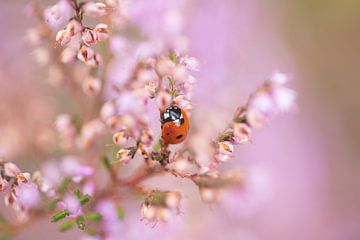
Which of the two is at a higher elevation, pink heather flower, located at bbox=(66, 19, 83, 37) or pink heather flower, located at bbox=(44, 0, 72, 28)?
pink heather flower, located at bbox=(44, 0, 72, 28)

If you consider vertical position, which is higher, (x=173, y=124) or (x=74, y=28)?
(x=74, y=28)

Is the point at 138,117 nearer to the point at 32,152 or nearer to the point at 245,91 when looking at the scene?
the point at 32,152

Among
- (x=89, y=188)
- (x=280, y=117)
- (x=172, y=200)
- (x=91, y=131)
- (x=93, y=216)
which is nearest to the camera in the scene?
(x=172, y=200)

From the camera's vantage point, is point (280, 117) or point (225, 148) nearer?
point (225, 148)

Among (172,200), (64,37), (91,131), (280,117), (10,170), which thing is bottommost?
(172,200)

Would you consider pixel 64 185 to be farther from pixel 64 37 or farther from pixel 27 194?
pixel 64 37

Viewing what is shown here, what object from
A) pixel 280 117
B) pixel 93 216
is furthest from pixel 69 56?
pixel 280 117

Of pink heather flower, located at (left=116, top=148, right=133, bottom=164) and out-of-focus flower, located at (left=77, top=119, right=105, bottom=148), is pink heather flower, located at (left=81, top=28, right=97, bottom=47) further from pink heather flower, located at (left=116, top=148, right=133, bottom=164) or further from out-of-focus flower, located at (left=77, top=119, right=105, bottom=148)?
out-of-focus flower, located at (left=77, top=119, right=105, bottom=148)

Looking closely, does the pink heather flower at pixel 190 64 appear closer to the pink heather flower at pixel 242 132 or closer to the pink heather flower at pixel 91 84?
the pink heather flower at pixel 242 132

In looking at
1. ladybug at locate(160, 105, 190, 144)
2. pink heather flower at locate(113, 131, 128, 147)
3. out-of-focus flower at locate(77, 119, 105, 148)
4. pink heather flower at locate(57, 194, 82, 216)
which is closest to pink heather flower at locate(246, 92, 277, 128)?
ladybug at locate(160, 105, 190, 144)
